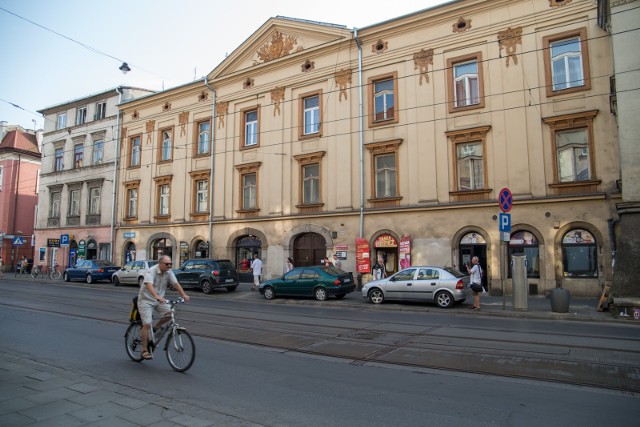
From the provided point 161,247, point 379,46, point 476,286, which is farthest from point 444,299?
point 161,247

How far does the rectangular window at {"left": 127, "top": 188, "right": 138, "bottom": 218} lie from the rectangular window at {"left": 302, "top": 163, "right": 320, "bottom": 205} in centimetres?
1464

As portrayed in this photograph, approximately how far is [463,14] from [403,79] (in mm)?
3865

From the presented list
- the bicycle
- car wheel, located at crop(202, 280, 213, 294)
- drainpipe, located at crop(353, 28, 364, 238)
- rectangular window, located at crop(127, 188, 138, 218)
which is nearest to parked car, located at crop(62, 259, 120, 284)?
rectangular window, located at crop(127, 188, 138, 218)

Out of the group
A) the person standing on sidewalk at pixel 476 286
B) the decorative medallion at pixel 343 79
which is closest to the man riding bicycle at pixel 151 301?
the person standing on sidewalk at pixel 476 286

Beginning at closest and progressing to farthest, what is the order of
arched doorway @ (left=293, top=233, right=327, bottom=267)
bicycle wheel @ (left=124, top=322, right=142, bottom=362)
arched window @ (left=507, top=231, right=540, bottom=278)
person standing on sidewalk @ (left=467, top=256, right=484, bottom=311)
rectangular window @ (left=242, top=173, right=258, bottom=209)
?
bicycle wheel @ (left=124, top=322, right=142, bottom=362) < person standing on sidewalk @ (left=467, top=256, right=484, bottom=311) < arched window @ (left=507, top=231, right=540, bottom=278) < arched doorway @ (left=293, top=233, right=327, bottom=267) < rectangular window @ (left=242, top=173, right=258, bottom=209)

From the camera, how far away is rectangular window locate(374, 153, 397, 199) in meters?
22.1

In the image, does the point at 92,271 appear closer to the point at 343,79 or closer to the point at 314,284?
the point at 314,284

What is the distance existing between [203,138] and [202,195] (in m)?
3.84

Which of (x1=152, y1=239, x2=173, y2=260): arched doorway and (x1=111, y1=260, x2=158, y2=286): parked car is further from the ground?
(x1=152, y1=239, x2=173, y2=260): arched doorway

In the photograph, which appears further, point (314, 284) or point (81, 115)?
point (81, 115)

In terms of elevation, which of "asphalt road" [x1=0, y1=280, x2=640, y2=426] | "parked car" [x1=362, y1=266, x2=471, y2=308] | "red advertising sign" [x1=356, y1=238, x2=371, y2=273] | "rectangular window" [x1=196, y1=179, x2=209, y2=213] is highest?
"rectangular window" [x1=196, y1=179, x2=209, y2=213]

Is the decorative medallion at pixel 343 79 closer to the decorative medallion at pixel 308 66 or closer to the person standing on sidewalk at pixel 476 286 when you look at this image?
the decorative medallion at pixel 308 66

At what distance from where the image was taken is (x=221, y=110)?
1124 inches

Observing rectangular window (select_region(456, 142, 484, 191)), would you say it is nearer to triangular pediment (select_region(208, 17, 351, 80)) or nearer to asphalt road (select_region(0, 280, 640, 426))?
asphalt road (select_region(0, 280, 640, 426))
